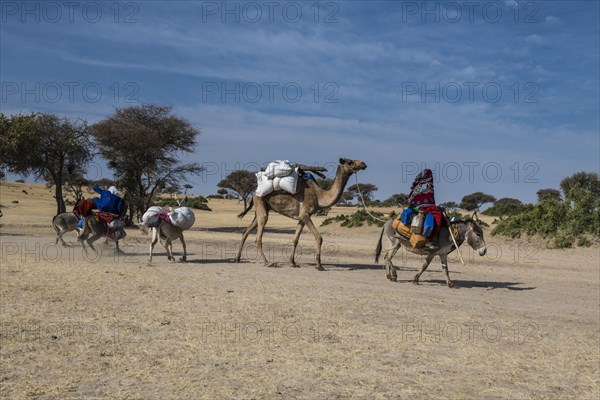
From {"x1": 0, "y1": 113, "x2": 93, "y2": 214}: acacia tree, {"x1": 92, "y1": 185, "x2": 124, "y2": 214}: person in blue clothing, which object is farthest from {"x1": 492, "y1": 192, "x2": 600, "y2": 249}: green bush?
{"x1": 0, "y1": 113, "x2": 93, "y2": 214}: acacia tree

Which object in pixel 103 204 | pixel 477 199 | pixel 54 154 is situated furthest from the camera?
pixel 477 199

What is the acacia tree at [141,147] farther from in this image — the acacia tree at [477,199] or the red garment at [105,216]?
the acacia tree at [477,199]

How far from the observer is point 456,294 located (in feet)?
42.8

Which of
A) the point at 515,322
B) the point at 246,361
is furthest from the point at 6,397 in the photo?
the point at 515,322

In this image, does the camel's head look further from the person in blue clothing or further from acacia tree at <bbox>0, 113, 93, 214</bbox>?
acacia tree at <bbox>0, 113, 93, 214</bbox>

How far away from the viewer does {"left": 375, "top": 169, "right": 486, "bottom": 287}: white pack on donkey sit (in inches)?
540

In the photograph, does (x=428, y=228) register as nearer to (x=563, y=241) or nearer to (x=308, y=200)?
(x=308, y=200)

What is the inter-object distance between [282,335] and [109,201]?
1186 cm

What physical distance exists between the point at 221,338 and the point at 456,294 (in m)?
6.79

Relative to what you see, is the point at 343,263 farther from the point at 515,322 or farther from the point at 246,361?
the point at 246,361

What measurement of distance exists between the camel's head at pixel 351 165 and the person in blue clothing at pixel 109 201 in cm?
744

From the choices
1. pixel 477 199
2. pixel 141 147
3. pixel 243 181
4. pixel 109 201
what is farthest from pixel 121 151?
pixel 477 199

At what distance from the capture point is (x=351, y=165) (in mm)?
16625

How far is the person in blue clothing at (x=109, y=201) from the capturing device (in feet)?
60.5
